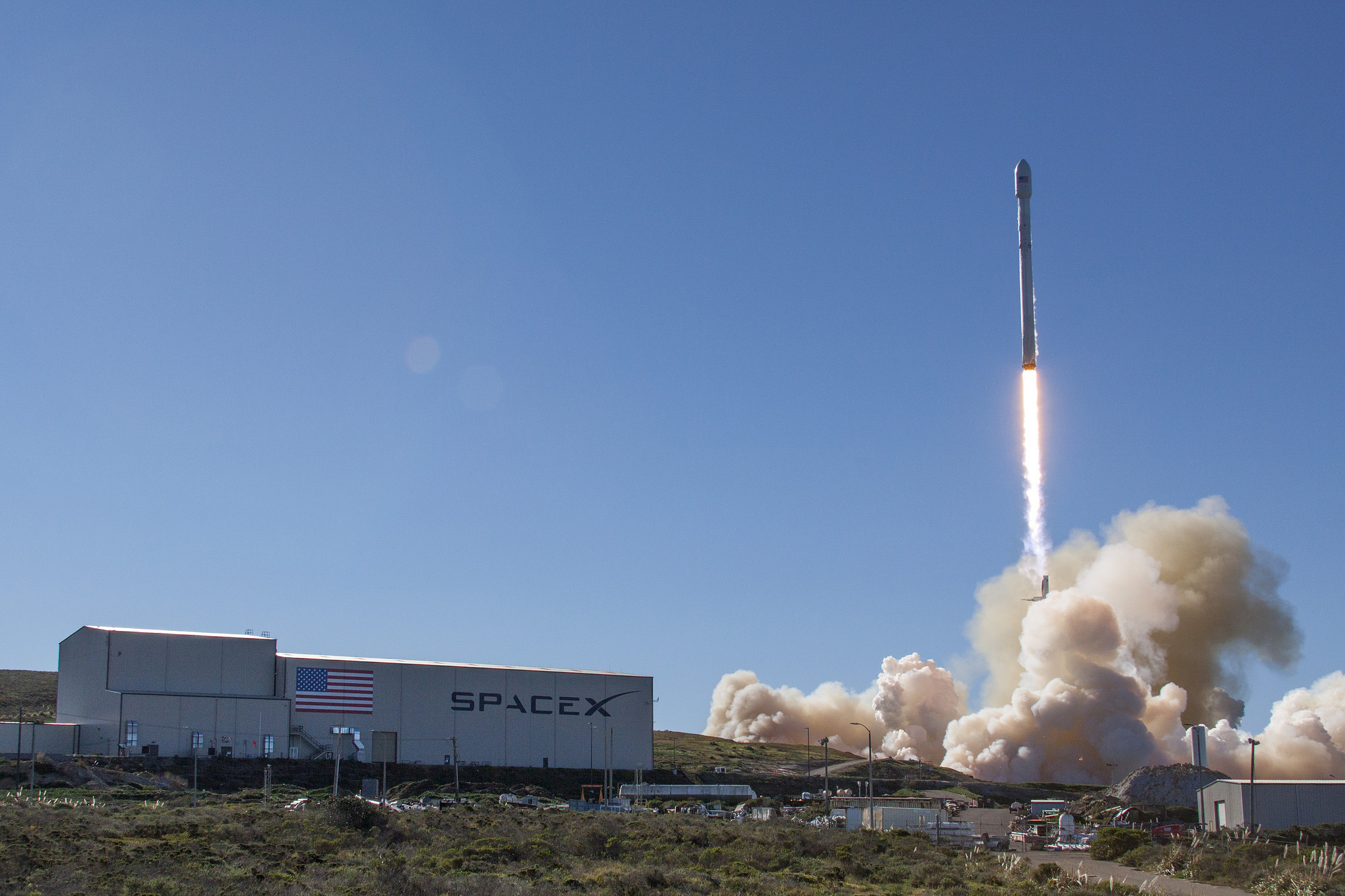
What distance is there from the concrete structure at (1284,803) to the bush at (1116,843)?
11.3 m

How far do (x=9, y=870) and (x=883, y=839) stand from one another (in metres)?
32.7

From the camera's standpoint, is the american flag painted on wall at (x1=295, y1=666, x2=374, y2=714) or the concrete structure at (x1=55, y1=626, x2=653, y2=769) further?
the american flag painted on wall at (x1=295, y1=666, x2=374, y2=714)

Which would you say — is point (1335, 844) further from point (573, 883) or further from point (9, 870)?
point (9, 870)

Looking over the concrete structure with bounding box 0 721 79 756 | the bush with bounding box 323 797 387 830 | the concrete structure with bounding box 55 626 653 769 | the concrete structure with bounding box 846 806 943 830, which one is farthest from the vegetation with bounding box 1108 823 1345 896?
the concrete structure with bounding box 0 721 79 756

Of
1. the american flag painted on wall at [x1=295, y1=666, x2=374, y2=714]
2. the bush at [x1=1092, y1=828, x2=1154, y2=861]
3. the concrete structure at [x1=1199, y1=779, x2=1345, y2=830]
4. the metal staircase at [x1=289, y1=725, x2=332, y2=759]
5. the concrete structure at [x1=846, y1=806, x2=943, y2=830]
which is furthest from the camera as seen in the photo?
the american flag painted on wall at [x1=295, y1=666, x2=374, y2=714]

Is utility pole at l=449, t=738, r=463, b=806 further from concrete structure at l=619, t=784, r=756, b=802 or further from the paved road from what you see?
the paved road

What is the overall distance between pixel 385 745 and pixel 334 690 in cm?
532

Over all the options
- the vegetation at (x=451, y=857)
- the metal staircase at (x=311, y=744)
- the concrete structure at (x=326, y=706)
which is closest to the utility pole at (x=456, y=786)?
the concrete structure at (x=326, y=706)

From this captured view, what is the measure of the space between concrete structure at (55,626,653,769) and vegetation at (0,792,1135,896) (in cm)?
2427

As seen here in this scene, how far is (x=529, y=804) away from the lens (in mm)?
78500

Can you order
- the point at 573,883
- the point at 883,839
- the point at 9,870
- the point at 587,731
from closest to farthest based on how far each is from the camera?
1. the point at 9,870
2. the point at 573,883
3. the point at 883,839
4. the point at 587,731

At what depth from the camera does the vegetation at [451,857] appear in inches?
1364

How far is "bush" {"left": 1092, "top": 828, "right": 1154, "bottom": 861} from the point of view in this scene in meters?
51.3

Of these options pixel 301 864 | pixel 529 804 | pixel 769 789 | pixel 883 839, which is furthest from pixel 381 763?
pixel 301 864
